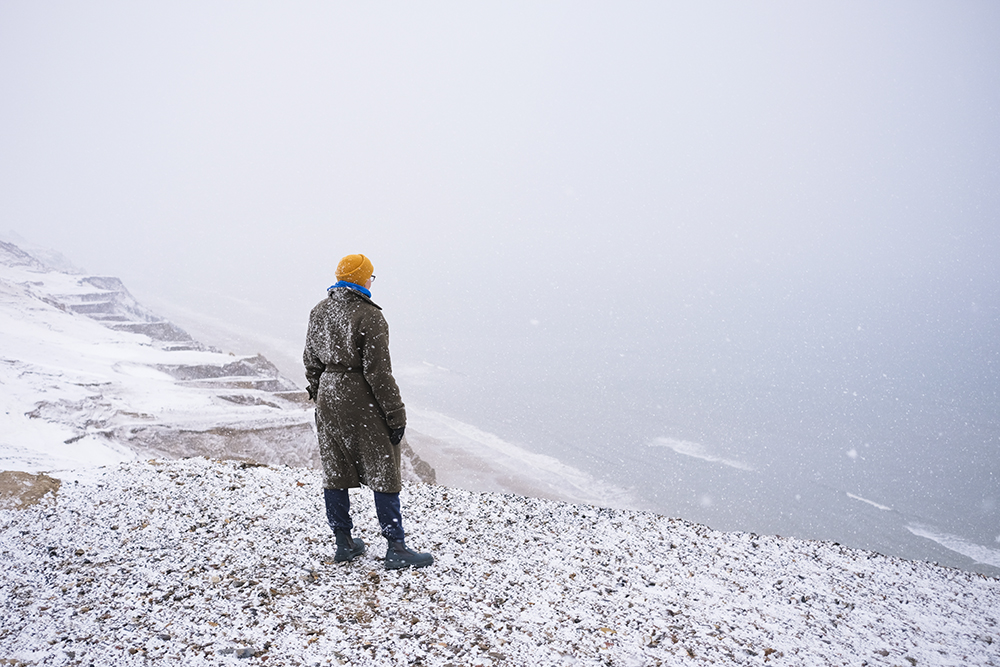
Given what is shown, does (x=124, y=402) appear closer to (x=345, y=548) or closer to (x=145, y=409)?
(x=145, y=409)

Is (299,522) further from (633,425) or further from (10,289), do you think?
(633,425)

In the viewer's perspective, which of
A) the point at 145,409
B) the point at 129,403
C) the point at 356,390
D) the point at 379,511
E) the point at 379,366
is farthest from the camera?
the point at 129,403

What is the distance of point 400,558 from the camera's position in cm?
553

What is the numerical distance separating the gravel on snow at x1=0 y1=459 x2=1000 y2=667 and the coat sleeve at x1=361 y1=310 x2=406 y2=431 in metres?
1.71

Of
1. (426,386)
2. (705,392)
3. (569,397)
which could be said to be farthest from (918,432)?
(426,386)

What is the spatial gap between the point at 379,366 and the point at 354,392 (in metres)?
0.36

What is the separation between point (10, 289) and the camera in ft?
112

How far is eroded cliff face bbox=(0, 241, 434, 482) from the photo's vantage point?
38.0 ft

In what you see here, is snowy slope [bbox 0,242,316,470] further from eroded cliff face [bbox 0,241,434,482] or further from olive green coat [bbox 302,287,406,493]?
olive green coat [bbox 302,287,406,493]

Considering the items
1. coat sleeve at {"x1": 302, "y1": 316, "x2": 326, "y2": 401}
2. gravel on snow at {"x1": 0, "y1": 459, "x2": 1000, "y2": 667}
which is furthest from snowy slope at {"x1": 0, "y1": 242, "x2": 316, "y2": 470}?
coat sleeve at {"x1": 302, "y1": 316, "x2": 326, "y2": 401}

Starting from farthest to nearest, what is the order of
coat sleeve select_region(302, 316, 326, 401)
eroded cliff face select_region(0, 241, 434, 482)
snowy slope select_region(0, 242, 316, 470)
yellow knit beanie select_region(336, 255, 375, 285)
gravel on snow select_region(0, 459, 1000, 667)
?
eroded cliff face select_region(0, 241, 434, 482) < snowy slope select_region(0, 242, 316, 470) < coat sleeve select_region(302, 316, 326, 401) < yellow knit beanie select_region(336, 255, 375, 285) < gravel on snow select_region(0, 459, 1000, 667)

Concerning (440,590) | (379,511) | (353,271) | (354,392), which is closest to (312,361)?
(354,392)

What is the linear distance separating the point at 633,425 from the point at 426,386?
78.8ft

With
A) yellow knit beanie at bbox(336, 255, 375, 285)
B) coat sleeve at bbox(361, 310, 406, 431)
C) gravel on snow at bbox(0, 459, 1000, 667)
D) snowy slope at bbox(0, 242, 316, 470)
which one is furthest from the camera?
snowy slope at bbox(0, 242, 316, 470)
